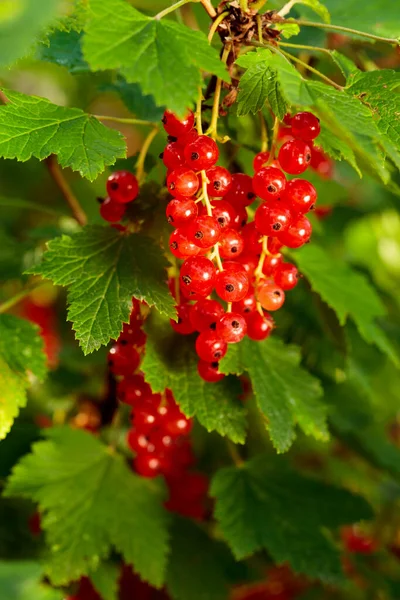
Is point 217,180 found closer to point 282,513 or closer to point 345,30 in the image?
point 345,30

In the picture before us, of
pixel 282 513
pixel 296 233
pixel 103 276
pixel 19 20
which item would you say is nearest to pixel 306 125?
pixel 296 233

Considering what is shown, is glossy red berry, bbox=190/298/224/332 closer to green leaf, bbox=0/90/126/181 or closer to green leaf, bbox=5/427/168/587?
green leaf, bbox=0/90/126/181

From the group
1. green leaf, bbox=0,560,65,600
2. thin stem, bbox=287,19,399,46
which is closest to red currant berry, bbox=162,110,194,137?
thin stem, bbox=287,19,399,46

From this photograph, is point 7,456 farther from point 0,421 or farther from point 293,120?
point 293,120

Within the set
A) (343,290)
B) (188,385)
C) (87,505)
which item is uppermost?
(188,385)

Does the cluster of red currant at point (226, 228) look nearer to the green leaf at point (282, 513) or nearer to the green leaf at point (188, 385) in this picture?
the green leaf at point (188, 385)

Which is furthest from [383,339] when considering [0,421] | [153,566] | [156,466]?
[0,421]
